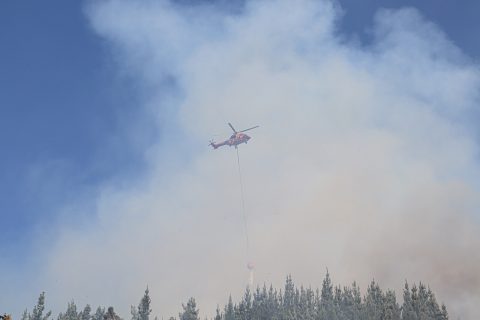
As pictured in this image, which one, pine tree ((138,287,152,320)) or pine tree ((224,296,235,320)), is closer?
pine tree ((138,287,152,320))

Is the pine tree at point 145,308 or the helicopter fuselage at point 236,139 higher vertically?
the helicopter fuselage at point 236,139

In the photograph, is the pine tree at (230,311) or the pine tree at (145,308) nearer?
the pine tree at (145,308)

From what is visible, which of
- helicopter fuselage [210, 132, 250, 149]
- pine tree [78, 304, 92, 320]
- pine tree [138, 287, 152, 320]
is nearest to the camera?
helicopter fuselage [210, 132, 250, 149]

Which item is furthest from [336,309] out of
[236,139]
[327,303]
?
[236,139]

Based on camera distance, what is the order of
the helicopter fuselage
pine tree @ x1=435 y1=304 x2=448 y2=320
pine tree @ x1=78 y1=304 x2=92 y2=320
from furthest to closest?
pine tree @ x1=78 y1=304 x2=92 y2=320, pine tree @ x1=435 y1=304 x2=448 y2=320, the helicopter fuselage

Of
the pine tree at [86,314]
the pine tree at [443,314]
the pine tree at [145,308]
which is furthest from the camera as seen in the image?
the pine tree at [86,314]

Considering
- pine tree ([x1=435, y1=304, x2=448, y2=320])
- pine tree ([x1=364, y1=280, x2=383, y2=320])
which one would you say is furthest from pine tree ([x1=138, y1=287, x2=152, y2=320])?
pine tree ([x1=435, y1=304, x2=448, y2=320])

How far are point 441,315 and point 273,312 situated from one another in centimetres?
5462

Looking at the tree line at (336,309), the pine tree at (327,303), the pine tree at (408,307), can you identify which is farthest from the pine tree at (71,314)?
the pine tree at (408,307)

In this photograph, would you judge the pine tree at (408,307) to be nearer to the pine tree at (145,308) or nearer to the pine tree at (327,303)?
the pine tree at (327,303)

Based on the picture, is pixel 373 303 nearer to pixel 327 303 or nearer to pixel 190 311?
pixel 327 303

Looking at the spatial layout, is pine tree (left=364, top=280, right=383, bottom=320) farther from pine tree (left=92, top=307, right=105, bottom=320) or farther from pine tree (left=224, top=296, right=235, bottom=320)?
pine tree (left=92, top=307, right=105, bottom=320)

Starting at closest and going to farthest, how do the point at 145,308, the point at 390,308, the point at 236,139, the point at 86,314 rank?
the point at 236,139, the point at 145,308, the point at 390,308, the point at 86,314

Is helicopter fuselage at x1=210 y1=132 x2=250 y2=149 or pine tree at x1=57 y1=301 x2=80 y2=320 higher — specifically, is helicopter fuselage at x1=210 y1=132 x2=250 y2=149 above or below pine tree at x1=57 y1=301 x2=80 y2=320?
above
